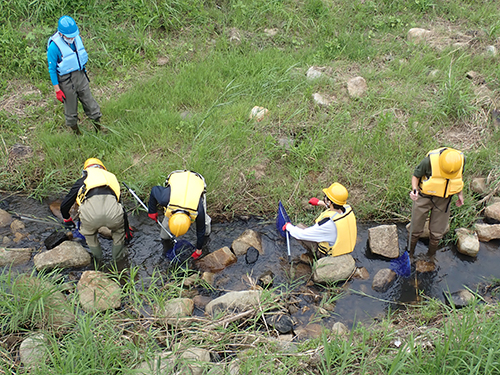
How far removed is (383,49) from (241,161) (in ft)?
12.4

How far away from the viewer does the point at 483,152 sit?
572cm

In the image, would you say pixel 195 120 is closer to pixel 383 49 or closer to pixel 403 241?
pixel 403 241

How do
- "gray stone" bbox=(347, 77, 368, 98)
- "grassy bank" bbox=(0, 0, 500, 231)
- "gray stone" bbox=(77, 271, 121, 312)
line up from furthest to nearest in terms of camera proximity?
"gray stone" bbox=(347, 77, 368, 98)
"grassy bank" bbox=(0, 0, 500, 231)
"gray stone" bbox=(77, 271, 121, 312)

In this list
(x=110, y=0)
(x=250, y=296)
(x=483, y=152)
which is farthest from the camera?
(x=110, y=0)

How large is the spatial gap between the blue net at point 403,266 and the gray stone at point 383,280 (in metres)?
0.13

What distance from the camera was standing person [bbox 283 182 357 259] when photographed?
4.43 m

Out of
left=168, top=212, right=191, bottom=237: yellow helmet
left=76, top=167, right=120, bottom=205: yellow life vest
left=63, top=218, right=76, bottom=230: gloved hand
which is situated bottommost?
left=63, top=218, right=76, bottom=230: gloved hand

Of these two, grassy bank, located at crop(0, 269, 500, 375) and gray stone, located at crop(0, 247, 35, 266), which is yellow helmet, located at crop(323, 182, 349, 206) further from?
gray stone, located at crop(0, 247, 35, 266)

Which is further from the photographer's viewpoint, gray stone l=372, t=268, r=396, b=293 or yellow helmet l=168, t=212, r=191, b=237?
gray stone l=372, t=268, r=396, b=293

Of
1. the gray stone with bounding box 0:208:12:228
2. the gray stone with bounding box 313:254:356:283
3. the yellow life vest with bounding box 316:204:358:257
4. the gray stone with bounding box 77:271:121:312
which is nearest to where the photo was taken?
the gray stone with bounding box 77:271:121:312

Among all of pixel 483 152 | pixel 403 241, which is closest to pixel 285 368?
pixel 403 241

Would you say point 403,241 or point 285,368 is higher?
point 285,368

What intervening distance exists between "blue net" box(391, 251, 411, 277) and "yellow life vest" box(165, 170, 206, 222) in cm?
251

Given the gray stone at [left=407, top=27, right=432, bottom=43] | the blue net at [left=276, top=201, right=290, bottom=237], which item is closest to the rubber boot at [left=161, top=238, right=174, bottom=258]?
the blue net at [left=276, top=201, right=290, bottom=237]
